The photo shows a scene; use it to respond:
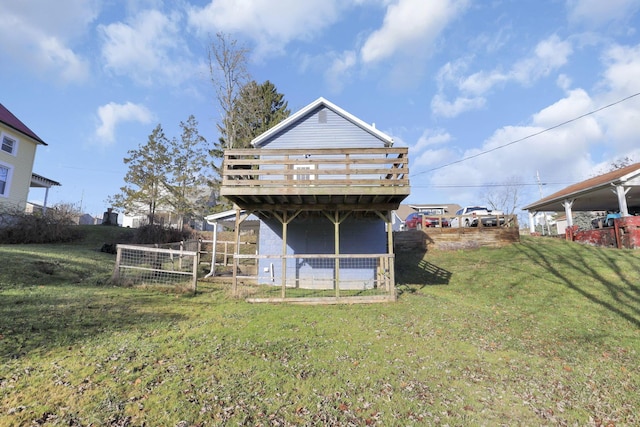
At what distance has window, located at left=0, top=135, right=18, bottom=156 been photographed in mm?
20219

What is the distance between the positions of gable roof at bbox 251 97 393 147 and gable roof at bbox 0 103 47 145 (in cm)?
1878

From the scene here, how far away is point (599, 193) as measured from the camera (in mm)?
17703

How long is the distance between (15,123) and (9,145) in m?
2.22

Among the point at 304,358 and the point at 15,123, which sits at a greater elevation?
the point at 15,123

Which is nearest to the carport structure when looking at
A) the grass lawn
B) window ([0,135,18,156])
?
the grass lawn

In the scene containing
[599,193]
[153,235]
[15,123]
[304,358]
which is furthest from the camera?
[15,123]

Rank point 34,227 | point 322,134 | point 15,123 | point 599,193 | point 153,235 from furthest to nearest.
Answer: point 15,123 → point 153,235 → point 599,193 → point 34,227 → point 322,134

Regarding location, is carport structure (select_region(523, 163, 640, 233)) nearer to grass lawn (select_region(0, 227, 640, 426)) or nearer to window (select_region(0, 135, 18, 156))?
grass lawn (select_region(0, 227, 640, 426))

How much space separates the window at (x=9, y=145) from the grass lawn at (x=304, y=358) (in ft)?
56.2

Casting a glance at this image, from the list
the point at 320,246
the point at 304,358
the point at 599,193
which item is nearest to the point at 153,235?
the point at 320,246

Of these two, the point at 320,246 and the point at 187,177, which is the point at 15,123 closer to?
the point at 187,177

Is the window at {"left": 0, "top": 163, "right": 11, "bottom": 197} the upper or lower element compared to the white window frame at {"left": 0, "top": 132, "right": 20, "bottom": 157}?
lower

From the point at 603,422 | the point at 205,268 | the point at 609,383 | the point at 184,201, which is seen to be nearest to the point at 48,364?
the point at 603,422

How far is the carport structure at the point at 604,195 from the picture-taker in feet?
49.8
